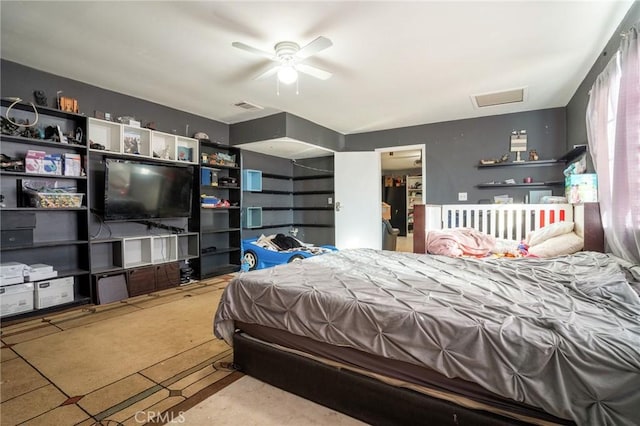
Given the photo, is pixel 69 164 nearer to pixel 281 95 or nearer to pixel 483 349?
pixel 281 95

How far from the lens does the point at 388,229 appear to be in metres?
6.46

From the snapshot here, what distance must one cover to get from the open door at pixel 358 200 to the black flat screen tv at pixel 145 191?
264cm

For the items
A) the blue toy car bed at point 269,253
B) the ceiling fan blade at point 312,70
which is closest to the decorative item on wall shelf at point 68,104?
the ceiling fan blade at point 312,70

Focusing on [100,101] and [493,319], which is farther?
[100,101]

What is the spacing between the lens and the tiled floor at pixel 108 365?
1686 millimetres

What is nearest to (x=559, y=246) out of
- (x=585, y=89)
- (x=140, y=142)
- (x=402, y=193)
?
(x=585, y=89)

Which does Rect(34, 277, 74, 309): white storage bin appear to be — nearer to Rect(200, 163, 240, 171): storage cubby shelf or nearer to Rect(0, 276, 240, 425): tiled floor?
Rect(0, 276, 240, 425): tiled floor

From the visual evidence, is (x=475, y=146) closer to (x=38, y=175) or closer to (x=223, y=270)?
(x=223, y=270)

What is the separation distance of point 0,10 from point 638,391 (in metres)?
4.21

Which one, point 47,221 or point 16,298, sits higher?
point 47,221

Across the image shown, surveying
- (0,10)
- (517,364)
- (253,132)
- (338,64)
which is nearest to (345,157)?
(253,132)

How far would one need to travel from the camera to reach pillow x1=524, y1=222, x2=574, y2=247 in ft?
9.51

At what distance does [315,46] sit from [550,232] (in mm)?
2810

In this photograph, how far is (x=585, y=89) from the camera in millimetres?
3471
